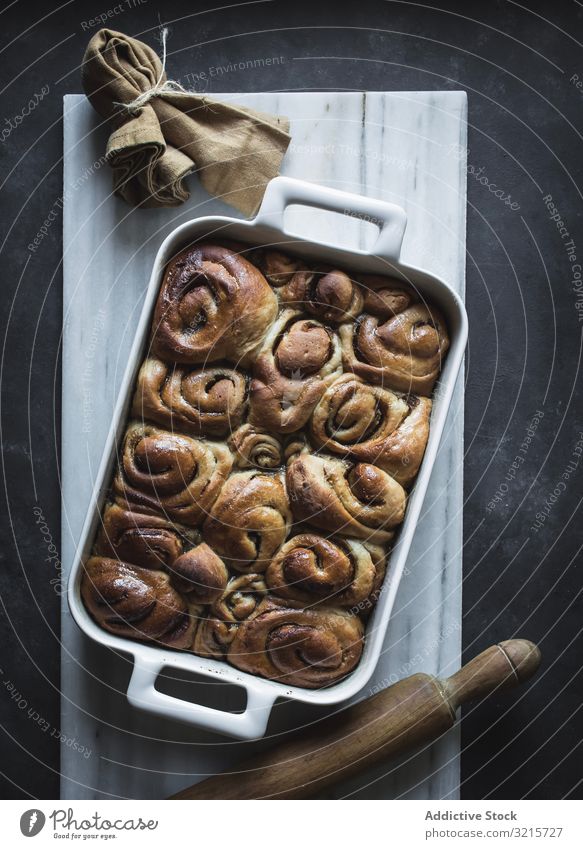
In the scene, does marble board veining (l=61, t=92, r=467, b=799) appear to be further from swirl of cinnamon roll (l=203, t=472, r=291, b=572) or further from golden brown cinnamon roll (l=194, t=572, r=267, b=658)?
swirl of cinnamon roll (l=203, t=472, r=291, b=572)

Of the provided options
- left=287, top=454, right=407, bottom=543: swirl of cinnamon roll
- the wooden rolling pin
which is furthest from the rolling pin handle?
left=287, top=454, right=407, bottom=543: swirl of cinnamon roll

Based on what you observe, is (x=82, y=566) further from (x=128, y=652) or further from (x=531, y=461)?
(x=531, y=461)

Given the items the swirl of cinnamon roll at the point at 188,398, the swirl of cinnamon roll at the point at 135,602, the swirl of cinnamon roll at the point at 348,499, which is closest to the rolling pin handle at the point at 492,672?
the swirl of cinnamon roll at the point at 348,499

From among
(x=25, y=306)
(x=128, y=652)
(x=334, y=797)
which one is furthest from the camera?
(x=25, y=306)

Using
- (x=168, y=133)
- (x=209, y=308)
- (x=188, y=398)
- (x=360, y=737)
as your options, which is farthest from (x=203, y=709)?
(x=168, y=133)

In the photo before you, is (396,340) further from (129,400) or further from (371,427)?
(129,400)

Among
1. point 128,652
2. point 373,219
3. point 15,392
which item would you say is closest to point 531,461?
point 373,219
